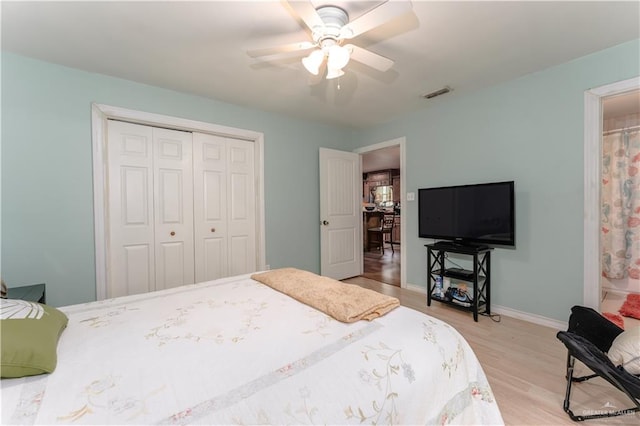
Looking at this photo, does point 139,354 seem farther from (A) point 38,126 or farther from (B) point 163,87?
(B) point 163,87

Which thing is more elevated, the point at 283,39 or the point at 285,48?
the point at 283,39

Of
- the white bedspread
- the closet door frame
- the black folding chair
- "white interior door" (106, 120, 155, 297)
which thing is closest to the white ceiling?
the closet door frame

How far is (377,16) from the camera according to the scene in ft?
4.79

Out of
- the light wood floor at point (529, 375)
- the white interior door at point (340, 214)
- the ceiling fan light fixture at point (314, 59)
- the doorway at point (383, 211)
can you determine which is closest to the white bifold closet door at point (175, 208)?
the white interior door at point (340, 214)

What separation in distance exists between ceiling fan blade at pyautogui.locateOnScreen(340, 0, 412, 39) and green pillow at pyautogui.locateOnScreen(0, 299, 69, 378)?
1.95m

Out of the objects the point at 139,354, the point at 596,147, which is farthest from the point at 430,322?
the point at 596,147

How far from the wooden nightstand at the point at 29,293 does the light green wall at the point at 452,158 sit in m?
0.20

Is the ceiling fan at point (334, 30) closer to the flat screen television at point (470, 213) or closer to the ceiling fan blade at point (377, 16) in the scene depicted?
the ceiling fan blade at point (377, 16)

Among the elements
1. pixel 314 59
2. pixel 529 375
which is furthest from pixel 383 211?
pixel 314 59

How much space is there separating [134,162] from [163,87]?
84 cm

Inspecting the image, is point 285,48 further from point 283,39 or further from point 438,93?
point 438,93

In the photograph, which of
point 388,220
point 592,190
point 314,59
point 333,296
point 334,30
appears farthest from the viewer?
point 388,220

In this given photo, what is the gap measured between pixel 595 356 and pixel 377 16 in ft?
6.83

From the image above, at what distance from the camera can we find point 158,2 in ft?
5.57
